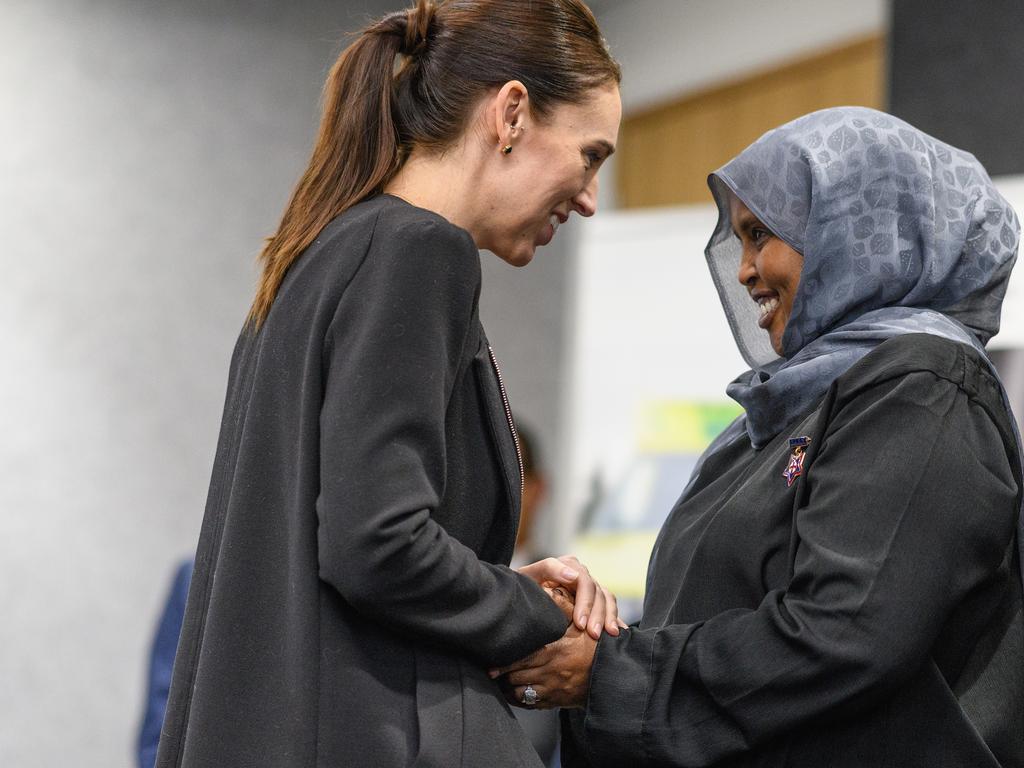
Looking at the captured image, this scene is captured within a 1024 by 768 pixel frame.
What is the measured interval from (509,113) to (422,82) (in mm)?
99

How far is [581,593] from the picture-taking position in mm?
1461

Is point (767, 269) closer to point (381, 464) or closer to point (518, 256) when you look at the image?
point (518, 256)

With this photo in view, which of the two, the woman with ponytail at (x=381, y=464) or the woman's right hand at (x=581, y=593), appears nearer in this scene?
the woman with ponytail at (x=381, y=464)

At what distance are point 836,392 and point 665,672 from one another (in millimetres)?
347

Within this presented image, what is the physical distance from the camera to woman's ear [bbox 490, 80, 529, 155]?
4.24 feet

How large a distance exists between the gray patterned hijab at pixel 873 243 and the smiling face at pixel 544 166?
292 mm

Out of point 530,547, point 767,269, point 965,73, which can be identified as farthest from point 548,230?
point 530,547

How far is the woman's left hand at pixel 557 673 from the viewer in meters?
1.35

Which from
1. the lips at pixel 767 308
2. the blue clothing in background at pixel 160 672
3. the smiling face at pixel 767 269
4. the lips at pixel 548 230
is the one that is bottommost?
the blue clothing in background at pixel 160 672

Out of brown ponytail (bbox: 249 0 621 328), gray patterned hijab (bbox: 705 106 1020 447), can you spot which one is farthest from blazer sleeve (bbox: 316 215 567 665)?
gray patterned hijab (bbox: 705 106 1020 447)

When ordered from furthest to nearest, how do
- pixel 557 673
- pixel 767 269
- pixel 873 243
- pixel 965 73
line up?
pixel 965 73, pixel 767 269, pixel 873 243, pixel 557 673

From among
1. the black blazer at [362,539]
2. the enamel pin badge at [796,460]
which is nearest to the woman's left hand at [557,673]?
the black blazer at [362,539]

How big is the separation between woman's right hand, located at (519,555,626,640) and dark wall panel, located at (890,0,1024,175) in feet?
7.47

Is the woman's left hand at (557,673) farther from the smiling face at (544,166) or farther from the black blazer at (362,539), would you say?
the smiling face at (544,166)
